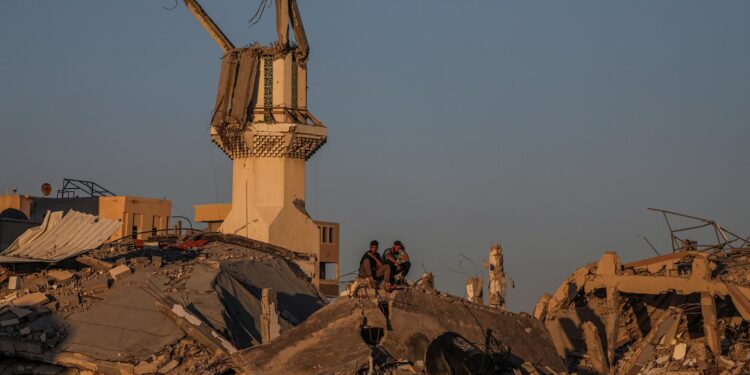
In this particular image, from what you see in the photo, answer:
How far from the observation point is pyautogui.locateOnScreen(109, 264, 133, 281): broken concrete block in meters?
30.5

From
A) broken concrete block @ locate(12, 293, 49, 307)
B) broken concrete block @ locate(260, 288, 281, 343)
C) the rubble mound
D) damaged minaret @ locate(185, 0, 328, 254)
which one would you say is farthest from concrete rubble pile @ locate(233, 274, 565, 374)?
damaged minaret @ locate(185, 0, 328, 254)

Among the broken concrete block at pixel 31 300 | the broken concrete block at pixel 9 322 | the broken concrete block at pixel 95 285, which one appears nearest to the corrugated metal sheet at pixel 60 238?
the broken concrete block at pixel 95 285

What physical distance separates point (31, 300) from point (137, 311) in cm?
211

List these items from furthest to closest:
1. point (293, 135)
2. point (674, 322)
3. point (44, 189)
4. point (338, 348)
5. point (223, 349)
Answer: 1. point (44, 189)
2. point (293, 135)
3. point (674, 322)
4. point (223, 349)
5. point (338, 348)

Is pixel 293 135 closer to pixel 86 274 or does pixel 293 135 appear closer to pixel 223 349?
pixel 86 274

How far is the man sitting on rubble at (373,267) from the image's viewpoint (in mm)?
24547

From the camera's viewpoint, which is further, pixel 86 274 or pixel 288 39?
pixel 288 39

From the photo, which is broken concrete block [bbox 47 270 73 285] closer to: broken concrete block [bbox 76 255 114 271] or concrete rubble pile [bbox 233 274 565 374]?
broken concrete block [bbox 76 255 114 271]

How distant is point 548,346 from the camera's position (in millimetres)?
27516

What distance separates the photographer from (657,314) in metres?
34.4

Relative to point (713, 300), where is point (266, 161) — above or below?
above

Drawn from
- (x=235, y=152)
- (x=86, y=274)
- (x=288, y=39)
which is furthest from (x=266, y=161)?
(x=86, y=274)

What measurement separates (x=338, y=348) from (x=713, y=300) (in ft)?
32.1

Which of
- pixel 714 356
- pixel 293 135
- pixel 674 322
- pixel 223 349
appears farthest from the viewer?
pixel 293 135
